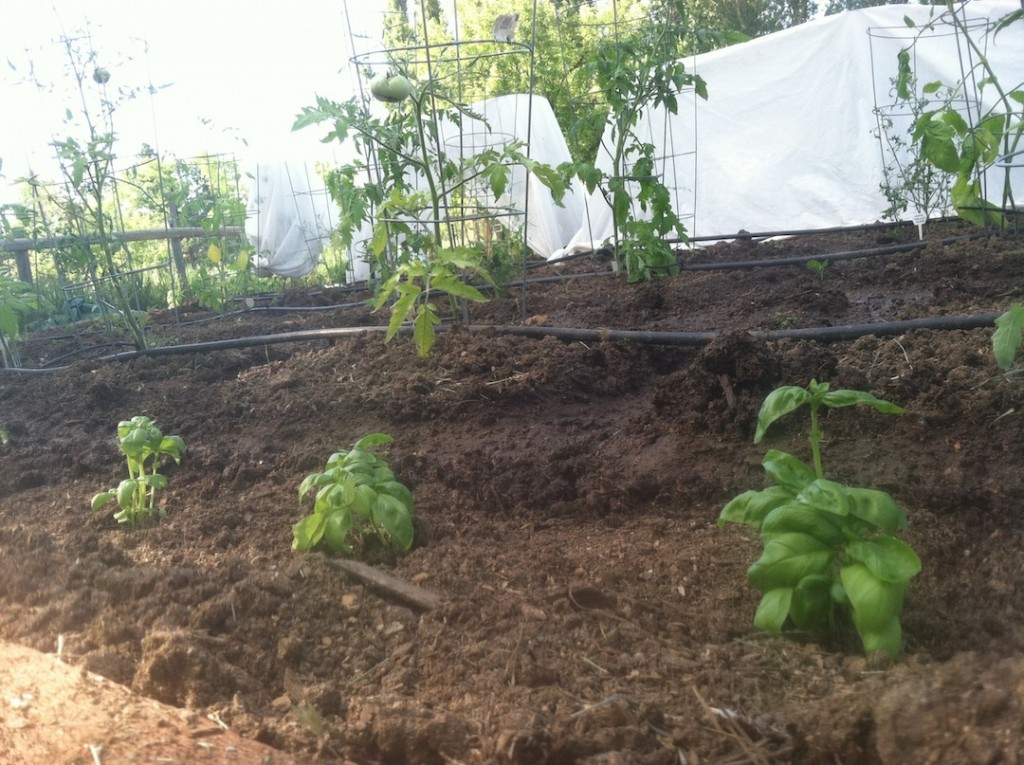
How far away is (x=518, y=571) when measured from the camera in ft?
5.86

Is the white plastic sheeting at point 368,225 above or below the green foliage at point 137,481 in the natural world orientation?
above

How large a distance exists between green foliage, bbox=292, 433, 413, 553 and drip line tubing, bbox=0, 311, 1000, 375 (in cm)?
124

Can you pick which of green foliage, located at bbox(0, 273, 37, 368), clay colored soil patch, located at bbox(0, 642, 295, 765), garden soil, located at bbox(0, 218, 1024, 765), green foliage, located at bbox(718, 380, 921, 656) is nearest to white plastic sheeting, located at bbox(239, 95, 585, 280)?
green foliage, located at bbox(0, 273, 37, 368)

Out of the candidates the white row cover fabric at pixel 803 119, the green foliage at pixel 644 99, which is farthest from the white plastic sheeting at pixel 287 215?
the green foliage at pixel 644 99

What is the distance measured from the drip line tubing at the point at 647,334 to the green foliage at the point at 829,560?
1.22 m

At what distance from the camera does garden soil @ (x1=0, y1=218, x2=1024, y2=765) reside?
1161mm

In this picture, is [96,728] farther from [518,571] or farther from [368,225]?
[368,225]

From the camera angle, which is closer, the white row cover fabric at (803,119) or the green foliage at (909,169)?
the green foliage at (909,169)

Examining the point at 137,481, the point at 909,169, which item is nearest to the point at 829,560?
the point at 137,481

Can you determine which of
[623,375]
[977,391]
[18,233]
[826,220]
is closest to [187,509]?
[623,375]

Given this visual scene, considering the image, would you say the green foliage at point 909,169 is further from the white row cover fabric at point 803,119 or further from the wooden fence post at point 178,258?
the wooden fence post at point 178,258

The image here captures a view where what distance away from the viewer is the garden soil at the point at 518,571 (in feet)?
3.81

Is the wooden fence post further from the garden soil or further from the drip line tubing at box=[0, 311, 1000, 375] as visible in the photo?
the garden soil

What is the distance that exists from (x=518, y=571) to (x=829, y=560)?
0.65 m
